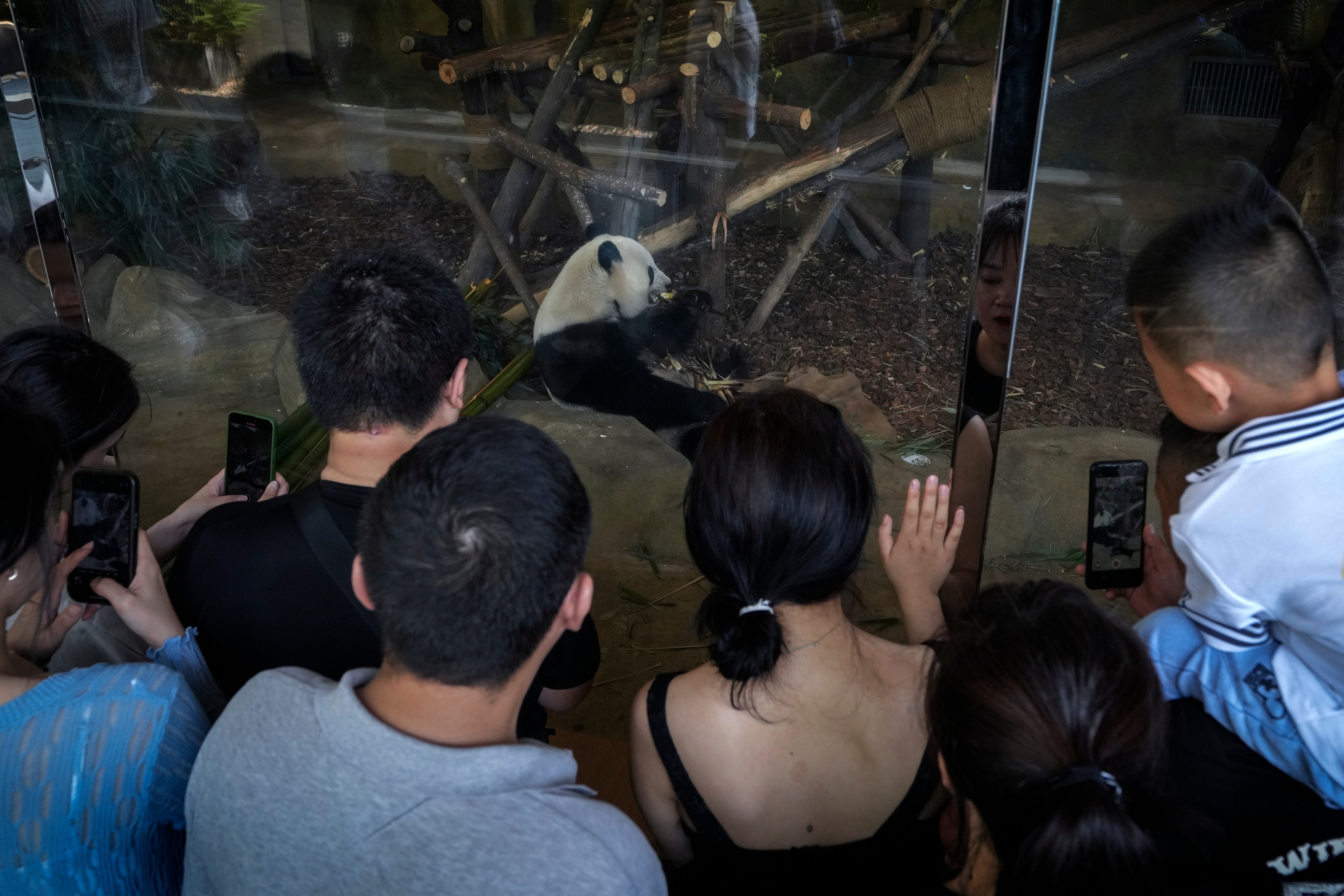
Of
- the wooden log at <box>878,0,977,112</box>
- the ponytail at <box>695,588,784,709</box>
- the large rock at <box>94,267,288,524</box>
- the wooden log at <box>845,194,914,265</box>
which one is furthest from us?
the large rock at <box>94,267,288,524</box>

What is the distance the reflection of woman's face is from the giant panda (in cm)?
90

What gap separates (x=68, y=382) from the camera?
59.8 inches

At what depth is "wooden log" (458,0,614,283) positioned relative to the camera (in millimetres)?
2412

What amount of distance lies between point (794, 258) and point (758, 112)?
36cm

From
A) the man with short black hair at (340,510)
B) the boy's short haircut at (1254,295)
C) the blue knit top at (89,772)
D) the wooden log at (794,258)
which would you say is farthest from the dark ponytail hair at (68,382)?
the boy's short haircut at (1254,295)

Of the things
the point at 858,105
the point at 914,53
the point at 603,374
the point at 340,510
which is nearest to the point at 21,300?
the point at 603,374

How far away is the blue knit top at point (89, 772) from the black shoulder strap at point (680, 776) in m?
0.49

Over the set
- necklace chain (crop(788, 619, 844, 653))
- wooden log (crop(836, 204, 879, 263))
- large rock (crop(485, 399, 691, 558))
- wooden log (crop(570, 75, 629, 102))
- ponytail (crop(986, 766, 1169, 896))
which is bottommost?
large rock (crop(485, 399, 691, 558))

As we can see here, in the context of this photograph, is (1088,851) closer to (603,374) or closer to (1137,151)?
(1137,151)

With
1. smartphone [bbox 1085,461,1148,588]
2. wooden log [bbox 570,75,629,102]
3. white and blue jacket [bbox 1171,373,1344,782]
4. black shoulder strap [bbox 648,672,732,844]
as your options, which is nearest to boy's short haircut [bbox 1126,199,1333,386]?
white and blue jacket [bbox 1171,373,1344,782]

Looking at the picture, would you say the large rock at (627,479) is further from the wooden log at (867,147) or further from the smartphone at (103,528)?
the smartphone at (103,528)

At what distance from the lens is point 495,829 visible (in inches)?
28.6

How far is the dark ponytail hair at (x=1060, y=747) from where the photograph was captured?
657mm

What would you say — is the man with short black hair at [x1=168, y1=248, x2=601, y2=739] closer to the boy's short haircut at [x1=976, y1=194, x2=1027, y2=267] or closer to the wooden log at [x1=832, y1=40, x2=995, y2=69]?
the boy's short haircut at [x1=976, y1=194, x2=1027, y2=267]
